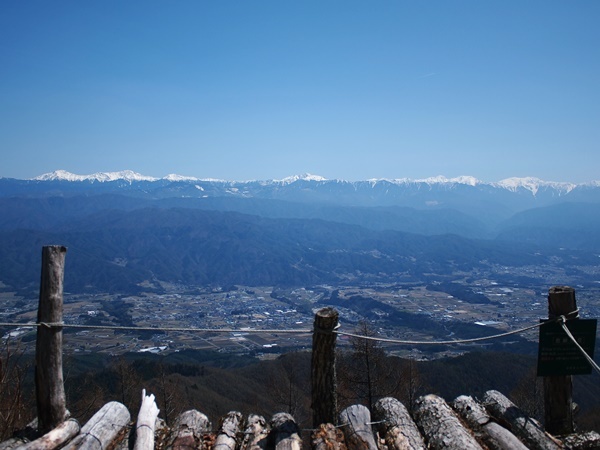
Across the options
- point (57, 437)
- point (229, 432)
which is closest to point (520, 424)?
point (229, 432)

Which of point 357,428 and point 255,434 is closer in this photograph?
point 357,428

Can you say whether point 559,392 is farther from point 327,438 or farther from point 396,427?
point 327,438

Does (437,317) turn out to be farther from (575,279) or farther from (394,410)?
(394,410)

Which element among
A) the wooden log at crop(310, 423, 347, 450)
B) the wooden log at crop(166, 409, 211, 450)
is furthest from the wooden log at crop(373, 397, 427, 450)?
the wooden log at crop(166, 409, 211, 450)

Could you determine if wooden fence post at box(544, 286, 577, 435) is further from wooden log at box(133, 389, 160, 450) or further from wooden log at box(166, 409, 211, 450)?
wooden log at box(133, 389, 160, 450)

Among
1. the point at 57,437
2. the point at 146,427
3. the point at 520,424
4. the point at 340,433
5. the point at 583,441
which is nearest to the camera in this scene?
the point at 57,437

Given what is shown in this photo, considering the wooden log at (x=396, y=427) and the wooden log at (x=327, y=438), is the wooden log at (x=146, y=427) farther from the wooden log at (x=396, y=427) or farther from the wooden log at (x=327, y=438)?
the wooden log at (x=396, y=427)

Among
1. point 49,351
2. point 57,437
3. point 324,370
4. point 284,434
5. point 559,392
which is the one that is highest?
point 49,351

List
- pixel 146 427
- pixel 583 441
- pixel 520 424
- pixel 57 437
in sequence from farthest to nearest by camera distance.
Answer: pixel 520 424 → pixel 583 441 → pixel 146 427 → pixel 57 437
